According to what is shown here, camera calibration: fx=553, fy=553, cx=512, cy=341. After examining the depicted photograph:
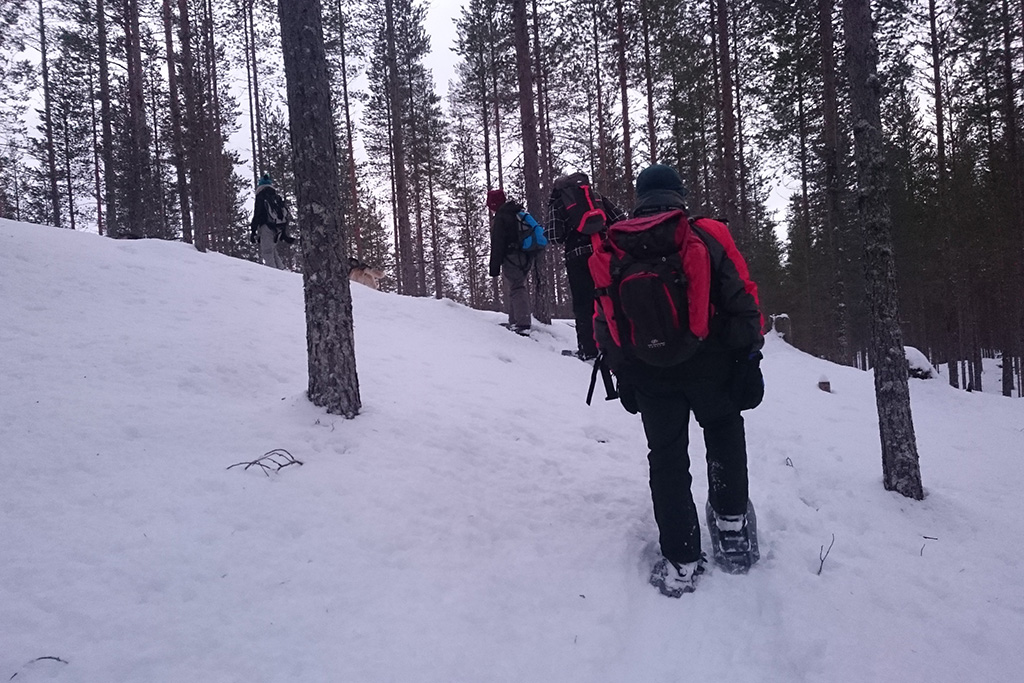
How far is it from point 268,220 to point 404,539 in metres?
10.1

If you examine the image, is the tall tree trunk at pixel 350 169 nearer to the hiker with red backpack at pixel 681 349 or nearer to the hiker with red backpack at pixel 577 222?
the hiker with red backpack at pixel 577 222

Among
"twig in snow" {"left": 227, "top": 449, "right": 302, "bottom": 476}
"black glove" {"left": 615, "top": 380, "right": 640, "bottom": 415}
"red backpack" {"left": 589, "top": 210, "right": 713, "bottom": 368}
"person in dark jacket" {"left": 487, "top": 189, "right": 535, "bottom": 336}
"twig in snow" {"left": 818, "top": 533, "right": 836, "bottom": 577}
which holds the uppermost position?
"person in dark jacket" {"left": 487, "top": 189, "right": 535, "bottom": 336}

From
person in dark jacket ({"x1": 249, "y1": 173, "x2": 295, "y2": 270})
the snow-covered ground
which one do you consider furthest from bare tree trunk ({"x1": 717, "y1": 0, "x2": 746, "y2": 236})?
person in dark jacket ({"x1": 249, "y1": 173, "x2": 295, "y2": 270})

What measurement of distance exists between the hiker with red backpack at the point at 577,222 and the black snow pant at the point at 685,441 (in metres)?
3.89

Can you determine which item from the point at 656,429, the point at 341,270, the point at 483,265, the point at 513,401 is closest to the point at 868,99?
the point at 656,429

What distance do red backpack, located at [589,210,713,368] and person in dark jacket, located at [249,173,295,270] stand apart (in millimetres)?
9585

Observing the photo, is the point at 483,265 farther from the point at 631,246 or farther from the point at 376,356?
the point at 631,246

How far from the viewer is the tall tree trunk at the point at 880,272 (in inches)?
171

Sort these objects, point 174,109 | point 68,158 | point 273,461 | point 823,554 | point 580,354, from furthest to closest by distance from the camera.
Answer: point 68,158 < point 174,109 < point 580,354 < point 273,461 < point 823,554

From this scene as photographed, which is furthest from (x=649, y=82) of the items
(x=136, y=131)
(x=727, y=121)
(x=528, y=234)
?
(x=136, y=131)

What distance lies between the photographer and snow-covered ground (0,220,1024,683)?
249cm

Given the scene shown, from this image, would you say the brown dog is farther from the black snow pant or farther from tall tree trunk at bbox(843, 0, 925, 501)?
the black snow pant

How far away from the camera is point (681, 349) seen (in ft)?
9.43

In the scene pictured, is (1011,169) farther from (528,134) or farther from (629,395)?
(629,395)
